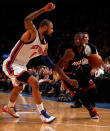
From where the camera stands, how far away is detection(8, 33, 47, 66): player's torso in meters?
3.36

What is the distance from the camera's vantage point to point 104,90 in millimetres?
6039

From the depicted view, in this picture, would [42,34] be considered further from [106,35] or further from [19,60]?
[106,35]

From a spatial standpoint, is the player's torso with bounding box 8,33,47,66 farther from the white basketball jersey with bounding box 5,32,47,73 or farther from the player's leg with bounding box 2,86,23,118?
the player's leg with bounding box 2,86,23,118

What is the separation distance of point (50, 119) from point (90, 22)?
9.79 meters

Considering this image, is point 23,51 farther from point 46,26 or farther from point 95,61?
point 95,61

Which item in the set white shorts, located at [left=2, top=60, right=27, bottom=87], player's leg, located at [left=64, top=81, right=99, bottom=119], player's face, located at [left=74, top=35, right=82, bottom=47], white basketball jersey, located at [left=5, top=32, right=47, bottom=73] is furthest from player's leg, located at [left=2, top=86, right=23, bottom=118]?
player's face, located at [left=74, top=35, right=82, bottom=47]

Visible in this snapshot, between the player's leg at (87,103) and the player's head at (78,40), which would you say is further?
the player's leg at (87,103)

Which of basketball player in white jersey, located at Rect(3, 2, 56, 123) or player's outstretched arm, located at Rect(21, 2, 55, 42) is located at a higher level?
player's outstretched arm, located at Rect(21, 2, 55, 42)

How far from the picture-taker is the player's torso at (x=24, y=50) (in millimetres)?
3357

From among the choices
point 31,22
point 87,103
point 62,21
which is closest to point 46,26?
point 31,22

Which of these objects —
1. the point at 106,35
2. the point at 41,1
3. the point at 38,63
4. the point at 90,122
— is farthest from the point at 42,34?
the point at 41,1

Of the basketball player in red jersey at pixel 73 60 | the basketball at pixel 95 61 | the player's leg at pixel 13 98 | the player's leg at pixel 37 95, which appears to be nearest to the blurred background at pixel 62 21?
the basketball player in red jersey at pixel 73 60

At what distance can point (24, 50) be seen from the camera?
3.42m

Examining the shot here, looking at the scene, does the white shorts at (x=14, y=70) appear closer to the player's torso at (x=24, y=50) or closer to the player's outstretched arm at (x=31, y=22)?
the player's torso at (x=24, y=50)
